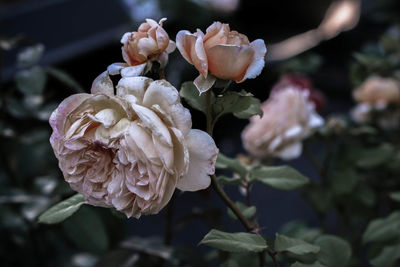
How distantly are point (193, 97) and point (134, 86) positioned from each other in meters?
0.06

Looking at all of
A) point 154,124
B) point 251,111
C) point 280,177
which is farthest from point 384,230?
point 154,124

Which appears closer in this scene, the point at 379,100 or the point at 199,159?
the point at 199,159

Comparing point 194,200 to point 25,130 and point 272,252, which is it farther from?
point 272,252

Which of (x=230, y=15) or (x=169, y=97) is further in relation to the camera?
(x=230, y=15)

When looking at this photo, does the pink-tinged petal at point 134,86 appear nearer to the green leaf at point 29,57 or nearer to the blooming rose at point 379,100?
the green leaf at point 29,57

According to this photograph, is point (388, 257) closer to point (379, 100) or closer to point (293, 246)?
point (293, 246)

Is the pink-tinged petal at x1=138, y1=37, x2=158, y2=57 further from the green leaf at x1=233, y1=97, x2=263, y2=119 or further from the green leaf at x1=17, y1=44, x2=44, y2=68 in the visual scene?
the green leaf at x1=17, y1=44, x2=44, y2=68

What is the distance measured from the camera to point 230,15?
2.04 m

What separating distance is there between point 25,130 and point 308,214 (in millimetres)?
819

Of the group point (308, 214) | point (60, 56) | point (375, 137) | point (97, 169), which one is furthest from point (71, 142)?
point (60, 56)

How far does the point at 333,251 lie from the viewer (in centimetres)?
52

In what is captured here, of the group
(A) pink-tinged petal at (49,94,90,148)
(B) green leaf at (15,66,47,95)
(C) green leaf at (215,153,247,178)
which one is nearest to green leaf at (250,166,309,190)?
(C) green leaf at (215,153,247,178)

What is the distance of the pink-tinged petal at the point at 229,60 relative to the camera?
1.17 ft

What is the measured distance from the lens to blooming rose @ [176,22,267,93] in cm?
36
